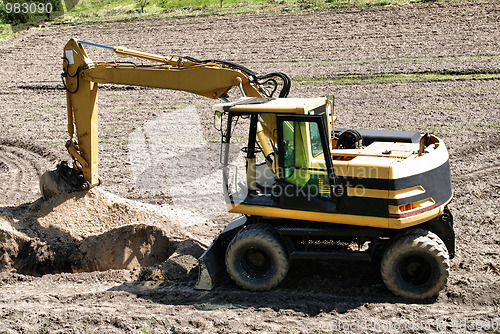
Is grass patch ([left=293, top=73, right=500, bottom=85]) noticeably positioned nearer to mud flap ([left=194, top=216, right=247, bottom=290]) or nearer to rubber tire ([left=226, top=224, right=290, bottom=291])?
mud flap ([left=194, top=216, right=247, bottom=290])

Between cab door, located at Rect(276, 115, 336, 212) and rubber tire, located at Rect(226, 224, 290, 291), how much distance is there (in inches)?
24.6

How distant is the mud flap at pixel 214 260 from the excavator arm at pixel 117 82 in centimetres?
126

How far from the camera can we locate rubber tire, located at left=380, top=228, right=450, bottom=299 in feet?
22.8

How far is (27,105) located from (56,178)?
8.50 metres

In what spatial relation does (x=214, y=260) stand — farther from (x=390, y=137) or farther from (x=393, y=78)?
(x=393, y=78)

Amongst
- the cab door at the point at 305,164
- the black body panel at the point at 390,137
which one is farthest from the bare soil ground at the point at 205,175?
the black body panel at the point at 390,137

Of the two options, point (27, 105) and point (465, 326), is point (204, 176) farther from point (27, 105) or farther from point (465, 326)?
point (27, 105)

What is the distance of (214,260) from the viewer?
7.92 metres

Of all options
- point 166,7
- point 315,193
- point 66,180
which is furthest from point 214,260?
point 166,7

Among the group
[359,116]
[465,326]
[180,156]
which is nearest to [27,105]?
[180,156]

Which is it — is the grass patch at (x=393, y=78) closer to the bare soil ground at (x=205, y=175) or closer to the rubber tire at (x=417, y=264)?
the bare soil ground at (x=205, y=175)

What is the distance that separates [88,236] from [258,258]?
337 centimetres

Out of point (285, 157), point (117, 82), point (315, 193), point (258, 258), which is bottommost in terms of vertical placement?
point (258, 258)

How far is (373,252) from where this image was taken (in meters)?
7.53
